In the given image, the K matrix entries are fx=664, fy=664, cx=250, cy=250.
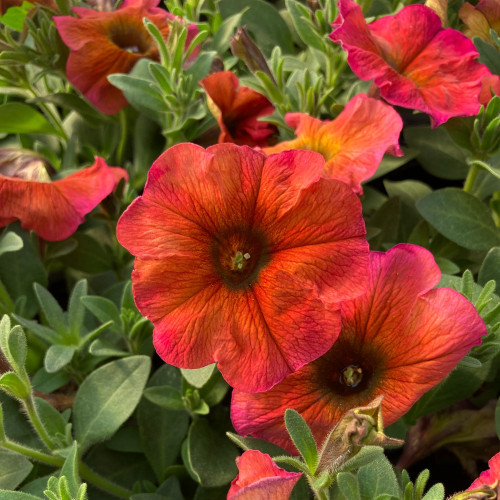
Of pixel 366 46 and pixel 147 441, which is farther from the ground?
pixel 366 46

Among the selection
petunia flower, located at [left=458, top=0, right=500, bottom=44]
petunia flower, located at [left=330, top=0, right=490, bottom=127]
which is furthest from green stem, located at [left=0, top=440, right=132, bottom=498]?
petunia flower, located at [left=458, top=0, right=500, bottom=44]

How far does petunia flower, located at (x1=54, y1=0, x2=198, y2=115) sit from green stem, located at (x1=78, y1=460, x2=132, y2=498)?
65 cm

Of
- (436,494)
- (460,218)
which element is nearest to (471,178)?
(460,218)

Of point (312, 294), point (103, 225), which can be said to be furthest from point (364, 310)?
point (103, 225)

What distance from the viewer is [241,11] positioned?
1399mm

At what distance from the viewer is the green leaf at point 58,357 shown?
97 centimetres

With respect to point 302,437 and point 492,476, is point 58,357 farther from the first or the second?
point 492,476

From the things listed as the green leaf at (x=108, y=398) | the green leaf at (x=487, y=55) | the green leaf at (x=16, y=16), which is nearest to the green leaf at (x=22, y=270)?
the green leaf at (x=108, y=398)

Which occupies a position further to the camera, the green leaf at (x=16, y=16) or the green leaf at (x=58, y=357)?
the green leaf at (x=16, y=16)

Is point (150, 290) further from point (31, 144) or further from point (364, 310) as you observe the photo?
point (31, 144)

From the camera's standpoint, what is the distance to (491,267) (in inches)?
39.5

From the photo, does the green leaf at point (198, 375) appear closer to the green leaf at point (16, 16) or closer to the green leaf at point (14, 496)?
the green leaf at point (14, 496)

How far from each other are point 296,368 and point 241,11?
0.91 meters

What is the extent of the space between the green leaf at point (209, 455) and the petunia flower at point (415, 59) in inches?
22.8
